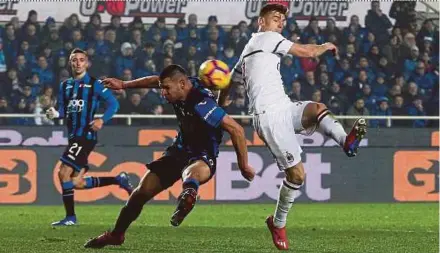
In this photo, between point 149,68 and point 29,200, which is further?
point 149,68

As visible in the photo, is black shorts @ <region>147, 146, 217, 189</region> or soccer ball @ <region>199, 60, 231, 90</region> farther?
soccer ball @ <region>199, 60, 231, 90</region>

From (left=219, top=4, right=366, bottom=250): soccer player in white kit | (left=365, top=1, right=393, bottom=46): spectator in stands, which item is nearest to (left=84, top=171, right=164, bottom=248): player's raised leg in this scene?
(left=219, top=4, right=366, bottom=250): soccer player in white kit

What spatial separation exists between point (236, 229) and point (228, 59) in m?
6.68

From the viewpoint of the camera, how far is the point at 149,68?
→ 1806 cm

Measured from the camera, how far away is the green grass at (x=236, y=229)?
382 inches

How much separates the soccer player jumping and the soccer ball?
0.64ft

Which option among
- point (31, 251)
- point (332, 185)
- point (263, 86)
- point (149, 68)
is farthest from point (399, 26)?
point (31, 251)

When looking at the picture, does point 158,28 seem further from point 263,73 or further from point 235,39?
point 263,73

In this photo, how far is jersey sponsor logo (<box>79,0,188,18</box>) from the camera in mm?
18375

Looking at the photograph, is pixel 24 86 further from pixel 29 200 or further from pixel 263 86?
pixel 263 86

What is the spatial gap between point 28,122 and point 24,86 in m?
0.60

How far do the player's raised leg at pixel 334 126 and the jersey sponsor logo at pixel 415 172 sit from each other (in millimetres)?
8675

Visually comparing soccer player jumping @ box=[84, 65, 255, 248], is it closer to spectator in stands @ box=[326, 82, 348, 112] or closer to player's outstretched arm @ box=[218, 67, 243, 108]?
player's outstretched arm @ box=[218, 67, 243, 108]

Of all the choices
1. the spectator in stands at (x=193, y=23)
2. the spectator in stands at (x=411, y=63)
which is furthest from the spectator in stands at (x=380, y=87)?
the spectator in stands at (x=193, y=23)
